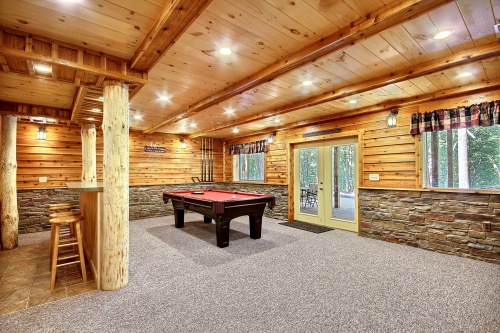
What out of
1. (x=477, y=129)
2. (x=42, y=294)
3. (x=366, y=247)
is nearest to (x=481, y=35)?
(x=477, y=129)

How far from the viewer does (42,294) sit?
266 centimetres

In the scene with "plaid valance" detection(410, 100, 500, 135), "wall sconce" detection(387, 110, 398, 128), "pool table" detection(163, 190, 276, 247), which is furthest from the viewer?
"wall sconce" detection(387, 110, 398, 128)

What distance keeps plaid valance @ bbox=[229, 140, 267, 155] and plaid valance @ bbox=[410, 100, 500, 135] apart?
395cm

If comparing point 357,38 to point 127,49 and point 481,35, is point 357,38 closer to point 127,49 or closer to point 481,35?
point 481,35

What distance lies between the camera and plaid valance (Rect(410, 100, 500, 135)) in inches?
137

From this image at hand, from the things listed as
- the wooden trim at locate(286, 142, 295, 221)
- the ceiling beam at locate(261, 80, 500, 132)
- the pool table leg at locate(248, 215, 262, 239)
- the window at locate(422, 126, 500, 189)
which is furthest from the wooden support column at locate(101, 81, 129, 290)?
the window at locate(422, 126, 500, 189)

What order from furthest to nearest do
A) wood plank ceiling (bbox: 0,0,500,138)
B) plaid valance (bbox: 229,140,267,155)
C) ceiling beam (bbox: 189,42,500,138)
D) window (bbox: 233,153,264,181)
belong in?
1. window (bbox: 233,153,264,181)
2. plaid valance (bbox: 229,140,267,155)
3. ceiling beam (bbox: 189,42,500,138)
4. wood plank ceiling (bbox: 0,0,500,138)

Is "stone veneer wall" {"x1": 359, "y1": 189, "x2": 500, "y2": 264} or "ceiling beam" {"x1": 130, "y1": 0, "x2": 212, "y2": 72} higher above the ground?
"ceiling beam" {"x1": 130, "y1": 0, "x2": 212, "y2": 72}

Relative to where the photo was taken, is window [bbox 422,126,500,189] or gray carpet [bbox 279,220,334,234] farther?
gray carpet [bbox 279,220,334,234]

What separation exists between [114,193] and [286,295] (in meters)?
2.23

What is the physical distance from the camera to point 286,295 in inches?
102

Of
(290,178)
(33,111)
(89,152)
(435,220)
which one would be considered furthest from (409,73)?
(89,152)

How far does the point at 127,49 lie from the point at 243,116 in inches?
130

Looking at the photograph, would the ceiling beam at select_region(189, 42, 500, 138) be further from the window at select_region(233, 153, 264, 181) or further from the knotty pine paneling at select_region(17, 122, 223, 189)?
the knotty pine paneling at select_region(17, 122, 223, 189)
